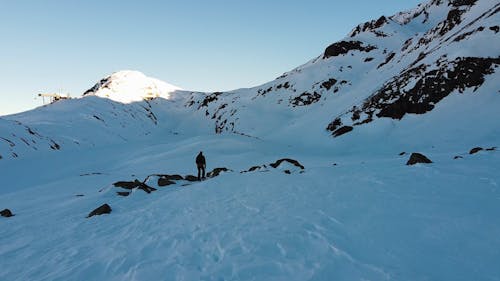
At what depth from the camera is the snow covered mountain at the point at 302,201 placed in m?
6.38

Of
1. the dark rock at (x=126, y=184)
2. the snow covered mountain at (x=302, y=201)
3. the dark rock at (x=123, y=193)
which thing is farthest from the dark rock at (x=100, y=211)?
the dark rock at (x=126, y=184)

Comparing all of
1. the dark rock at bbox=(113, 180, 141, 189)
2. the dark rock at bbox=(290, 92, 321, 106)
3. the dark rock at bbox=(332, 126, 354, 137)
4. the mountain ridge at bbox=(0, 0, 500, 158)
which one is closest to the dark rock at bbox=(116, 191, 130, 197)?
the dark rock at bbox=(113, 180, 141, 189)

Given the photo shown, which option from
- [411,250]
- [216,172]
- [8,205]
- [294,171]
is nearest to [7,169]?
[8,205]

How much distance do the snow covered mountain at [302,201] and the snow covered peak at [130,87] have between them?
7657cm

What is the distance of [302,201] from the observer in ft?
36.7

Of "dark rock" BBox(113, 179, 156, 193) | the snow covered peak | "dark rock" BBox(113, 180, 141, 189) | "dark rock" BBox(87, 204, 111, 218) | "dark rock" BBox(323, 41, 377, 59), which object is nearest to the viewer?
"dark rock" BBox(87, 204, 111, 218)

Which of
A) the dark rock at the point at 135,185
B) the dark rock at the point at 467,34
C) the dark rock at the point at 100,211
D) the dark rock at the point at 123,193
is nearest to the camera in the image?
the dark rock at the point at 100,211

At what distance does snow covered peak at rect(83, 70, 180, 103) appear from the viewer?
12015cm

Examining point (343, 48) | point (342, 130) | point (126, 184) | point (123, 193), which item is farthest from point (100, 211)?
point (343, 48)

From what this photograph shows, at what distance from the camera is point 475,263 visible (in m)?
5.64

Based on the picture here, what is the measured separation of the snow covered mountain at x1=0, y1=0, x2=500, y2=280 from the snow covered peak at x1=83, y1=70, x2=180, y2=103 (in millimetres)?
76574

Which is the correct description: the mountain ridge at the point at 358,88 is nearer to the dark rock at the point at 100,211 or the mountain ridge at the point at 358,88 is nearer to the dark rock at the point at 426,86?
the dark rock at the point at 426,86

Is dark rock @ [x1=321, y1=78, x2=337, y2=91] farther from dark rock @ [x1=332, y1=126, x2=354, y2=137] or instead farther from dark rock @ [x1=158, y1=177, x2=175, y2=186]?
dark rock @ [x1=158, y1=177, x2=175, y2=186]

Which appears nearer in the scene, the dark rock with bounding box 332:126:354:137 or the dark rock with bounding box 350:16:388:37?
the dark rock with bounding box 332:126:354:137
